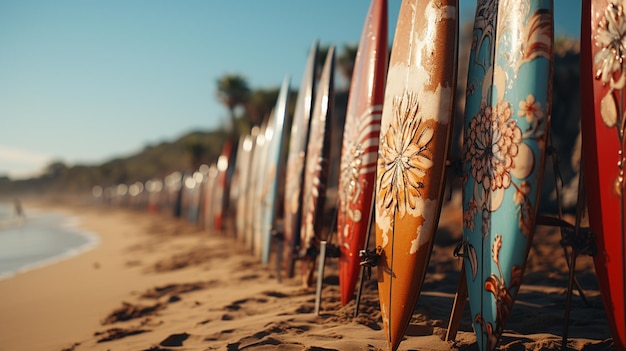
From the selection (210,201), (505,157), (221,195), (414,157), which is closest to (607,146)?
(505,157)

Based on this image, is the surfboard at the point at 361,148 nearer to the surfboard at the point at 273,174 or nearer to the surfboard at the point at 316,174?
the surfboard at the point at 316,174

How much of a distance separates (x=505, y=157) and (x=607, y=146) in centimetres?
44

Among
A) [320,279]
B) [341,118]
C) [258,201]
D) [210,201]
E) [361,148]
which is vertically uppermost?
[341,118]

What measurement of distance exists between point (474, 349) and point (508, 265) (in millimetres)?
554

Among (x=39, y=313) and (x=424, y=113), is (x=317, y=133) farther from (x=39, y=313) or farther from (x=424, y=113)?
(x=39, y=313)

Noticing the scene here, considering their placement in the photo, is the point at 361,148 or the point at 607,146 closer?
the point at 607,146

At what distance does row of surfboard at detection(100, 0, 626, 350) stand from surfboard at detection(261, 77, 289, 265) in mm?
2011

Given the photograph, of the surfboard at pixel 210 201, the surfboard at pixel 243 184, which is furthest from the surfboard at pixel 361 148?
the surfboard at pixel 210 201

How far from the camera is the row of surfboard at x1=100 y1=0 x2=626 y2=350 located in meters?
2.04

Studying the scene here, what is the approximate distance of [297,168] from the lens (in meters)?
4.77

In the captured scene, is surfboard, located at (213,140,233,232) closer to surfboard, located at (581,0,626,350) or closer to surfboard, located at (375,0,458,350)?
surfboard, located at (375,0,458,350)

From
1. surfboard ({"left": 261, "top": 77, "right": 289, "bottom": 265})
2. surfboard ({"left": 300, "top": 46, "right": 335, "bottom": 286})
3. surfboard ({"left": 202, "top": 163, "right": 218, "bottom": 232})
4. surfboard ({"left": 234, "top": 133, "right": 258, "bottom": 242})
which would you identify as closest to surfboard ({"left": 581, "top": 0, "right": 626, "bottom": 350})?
surfboard ({"left": 300, "top": 46, "right": 335, "bottom": 286})

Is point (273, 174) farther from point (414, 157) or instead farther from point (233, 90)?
point (233, 90)

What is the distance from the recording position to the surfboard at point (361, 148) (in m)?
3.29
